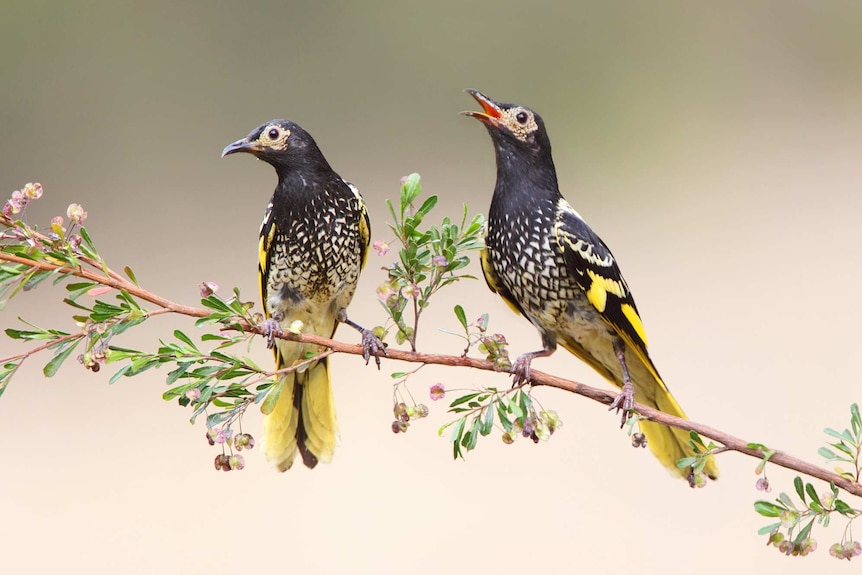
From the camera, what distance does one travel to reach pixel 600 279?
2.34 metres

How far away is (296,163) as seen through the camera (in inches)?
93.0

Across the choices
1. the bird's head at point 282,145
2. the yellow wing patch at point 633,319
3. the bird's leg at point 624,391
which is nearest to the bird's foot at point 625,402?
the bird's leg at point 624,391

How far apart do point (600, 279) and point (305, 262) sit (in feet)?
2.58

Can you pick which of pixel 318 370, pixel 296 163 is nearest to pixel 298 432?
pixel 318 370

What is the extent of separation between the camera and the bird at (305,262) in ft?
7.75

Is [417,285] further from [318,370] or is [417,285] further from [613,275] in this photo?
[318,370]

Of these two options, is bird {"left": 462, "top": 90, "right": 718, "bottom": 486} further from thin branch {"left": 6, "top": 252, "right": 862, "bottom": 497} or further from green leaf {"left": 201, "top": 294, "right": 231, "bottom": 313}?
green leaf {"left": 201, "top": 294, "right": 231, "bottom": 313}

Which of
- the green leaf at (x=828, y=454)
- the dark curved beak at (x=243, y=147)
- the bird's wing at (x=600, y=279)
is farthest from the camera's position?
the bird's wing at (x=600, y=279)

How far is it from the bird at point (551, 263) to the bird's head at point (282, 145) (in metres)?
0.45

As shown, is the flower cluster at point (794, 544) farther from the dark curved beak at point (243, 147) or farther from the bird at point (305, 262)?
the dark curved beak at point (243, 147)

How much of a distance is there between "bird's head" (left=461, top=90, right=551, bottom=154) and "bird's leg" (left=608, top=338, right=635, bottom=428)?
22.3 inches

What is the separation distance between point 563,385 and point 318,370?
1161mm

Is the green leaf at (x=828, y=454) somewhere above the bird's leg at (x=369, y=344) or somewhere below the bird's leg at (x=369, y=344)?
below

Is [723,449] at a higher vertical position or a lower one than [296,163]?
lower
